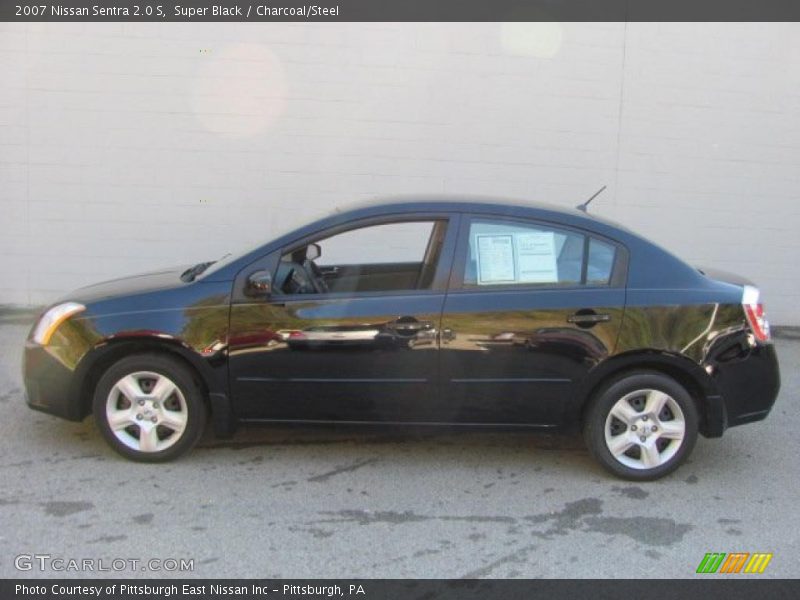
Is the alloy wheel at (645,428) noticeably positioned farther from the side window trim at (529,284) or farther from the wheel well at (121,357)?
the wheel well at (121,357)

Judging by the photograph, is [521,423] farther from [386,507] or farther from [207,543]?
[207,543]

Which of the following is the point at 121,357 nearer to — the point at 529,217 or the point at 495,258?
the point at 495,258

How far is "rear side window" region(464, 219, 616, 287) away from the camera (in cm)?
430

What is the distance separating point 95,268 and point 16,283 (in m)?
0.82

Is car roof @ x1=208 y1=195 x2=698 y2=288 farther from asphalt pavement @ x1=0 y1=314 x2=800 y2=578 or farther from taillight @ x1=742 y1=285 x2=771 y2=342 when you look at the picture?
asphalt pavement @ x1=0 y1=314 x2=800 y2=578

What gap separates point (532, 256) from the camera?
14.2 feet

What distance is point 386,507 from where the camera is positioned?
13.1 ft

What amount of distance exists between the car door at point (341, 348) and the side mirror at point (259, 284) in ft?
0.13

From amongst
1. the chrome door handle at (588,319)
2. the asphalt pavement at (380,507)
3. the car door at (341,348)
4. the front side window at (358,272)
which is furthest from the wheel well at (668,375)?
the front side window at (358,272)

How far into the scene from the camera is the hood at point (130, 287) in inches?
173
